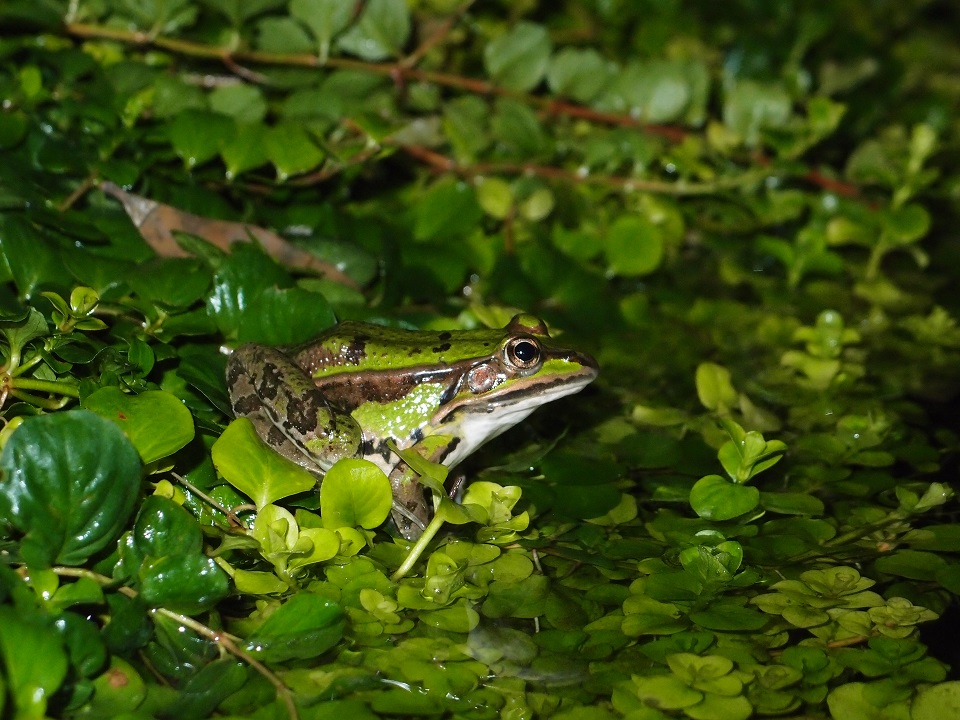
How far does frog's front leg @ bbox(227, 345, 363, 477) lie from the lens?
2.88 metres

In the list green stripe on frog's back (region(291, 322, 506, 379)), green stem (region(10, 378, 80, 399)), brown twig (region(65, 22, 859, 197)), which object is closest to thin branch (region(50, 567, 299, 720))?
green stem (region(10, 378, 80, 399))

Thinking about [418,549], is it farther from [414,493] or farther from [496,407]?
[496,407]

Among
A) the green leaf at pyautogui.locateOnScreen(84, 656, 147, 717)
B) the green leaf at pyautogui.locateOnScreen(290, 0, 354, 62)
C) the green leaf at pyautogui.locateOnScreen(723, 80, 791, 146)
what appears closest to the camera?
the green leaf at pyautogui.locateOnScreen(84, 656, 147, 717)

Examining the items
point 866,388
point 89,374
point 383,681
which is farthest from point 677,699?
point 866,388

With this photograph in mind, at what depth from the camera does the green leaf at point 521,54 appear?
4.68m

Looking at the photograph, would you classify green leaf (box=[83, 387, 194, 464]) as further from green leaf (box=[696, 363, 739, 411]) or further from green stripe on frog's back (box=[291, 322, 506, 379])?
green leaf (box=[696, 363, 739, 411])

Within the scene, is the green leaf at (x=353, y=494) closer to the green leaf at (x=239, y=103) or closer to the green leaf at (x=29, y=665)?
the green leaf at (x=29, y=665)

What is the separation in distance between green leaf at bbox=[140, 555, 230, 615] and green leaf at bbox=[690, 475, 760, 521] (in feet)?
4.69

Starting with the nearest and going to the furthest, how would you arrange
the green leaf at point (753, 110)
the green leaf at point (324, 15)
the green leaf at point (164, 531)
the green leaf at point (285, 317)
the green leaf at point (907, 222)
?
1. the green leaf at point (164, 531)
2. the green leaf at point (285, 317)
3. the green leaf at point (324, 15)
4. the green leaf at point (907, 222)
5. the green leaf at point (753, 110)

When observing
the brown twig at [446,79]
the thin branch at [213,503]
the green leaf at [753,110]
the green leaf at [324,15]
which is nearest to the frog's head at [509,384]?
the thin branch at [213,503]

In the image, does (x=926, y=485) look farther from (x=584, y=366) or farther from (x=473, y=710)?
(x=473, y=710)

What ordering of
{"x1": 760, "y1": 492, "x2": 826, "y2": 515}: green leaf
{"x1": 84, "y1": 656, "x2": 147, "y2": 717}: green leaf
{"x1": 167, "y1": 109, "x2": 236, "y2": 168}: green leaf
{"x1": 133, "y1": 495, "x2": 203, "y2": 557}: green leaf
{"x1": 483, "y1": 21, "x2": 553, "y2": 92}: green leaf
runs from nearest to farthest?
1. {"x1": 84, "y1": 656, "x2": 147, "y2": 717}: green leaf
2. {"x1": 133, "y1": 495, "x2": 203, "y2": 557}: green leaf
3. {"x1": 760, "y1": 492, "x2": 826, "y2": 515}: green leaf
4. {"x1": 167, "y1": 109, "x2": 236, "y2": 168}: green leaf
5. {"x1": 483, "y1": 21, "x2": 553, "y2": 92}: green leaf

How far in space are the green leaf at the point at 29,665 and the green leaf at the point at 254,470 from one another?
0.68 meters

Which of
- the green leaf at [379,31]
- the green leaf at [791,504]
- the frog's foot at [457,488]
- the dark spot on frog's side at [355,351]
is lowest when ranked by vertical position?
the green leaf at [791,504]
